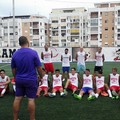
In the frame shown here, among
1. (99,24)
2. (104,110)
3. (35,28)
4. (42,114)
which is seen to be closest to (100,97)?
(104,110)

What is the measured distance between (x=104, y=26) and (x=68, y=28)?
13.6 metres

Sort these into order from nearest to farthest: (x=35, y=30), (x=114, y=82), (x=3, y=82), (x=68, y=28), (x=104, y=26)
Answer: (x=3, y=82), (x=114, y=82), (x=104, y=26), (x=68, y=28), (x=35, y=30)

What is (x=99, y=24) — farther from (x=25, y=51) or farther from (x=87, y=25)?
(x=25, y=51)

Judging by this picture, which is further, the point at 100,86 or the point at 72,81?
the point at 72,81

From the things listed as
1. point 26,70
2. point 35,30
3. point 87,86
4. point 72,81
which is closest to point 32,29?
point 35,30

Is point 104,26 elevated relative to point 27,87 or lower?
elevated

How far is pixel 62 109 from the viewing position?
718 cm

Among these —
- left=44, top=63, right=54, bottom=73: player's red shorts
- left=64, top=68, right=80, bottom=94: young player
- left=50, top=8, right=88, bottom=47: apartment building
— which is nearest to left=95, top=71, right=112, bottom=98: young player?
left=64, top=68, right=80, bottom=94: young player

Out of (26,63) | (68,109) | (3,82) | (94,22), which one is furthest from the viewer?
(94,22)

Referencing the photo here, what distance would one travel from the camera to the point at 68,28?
82.3 metres

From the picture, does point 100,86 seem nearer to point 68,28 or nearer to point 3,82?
point 3,82

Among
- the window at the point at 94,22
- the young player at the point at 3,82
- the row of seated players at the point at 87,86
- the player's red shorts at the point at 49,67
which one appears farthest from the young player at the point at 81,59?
the window at the point at 94,22

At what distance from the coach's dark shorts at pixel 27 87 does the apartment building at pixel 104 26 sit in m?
65.2

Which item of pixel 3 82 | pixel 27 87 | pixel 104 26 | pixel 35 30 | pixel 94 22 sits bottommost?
pixel 3 82
